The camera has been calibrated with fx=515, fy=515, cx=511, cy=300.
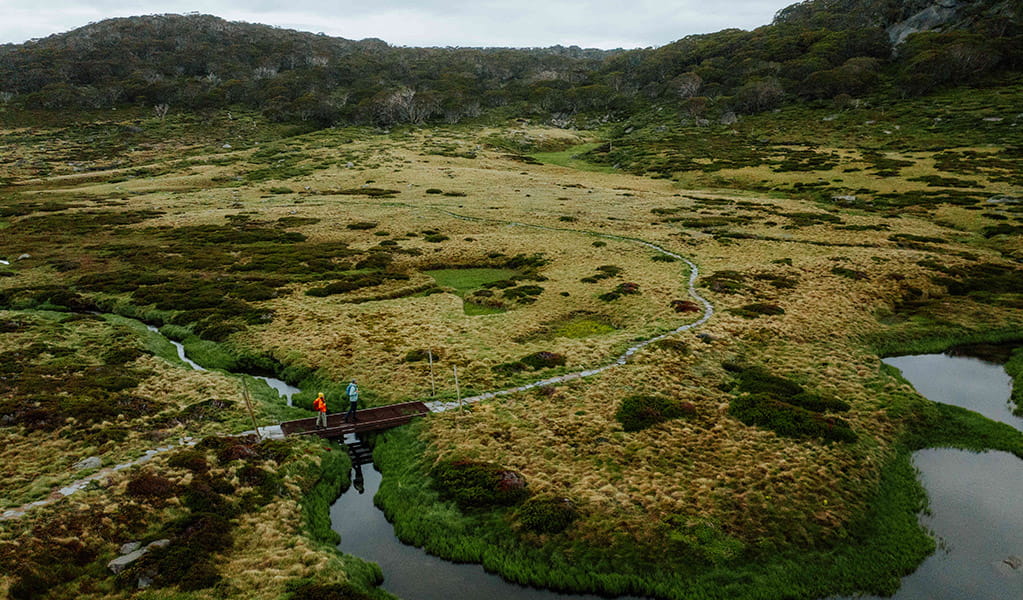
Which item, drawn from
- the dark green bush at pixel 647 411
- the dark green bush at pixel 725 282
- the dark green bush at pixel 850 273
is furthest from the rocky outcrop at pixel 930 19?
the dark green bush at pixel 647 411

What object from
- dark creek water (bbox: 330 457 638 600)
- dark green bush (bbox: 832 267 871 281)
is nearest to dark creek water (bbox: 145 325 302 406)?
dark creek water (bbox: 330 457 638 600)

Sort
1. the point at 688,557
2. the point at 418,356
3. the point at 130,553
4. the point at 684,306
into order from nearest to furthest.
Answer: the point at 130,553, the point at 688,557, the point at 418,356, the point at 684,306

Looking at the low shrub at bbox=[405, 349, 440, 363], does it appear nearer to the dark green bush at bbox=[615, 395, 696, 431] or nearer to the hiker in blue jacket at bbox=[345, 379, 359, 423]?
the hiker in blue jacket at bbox=[345, 379, 359, 423]

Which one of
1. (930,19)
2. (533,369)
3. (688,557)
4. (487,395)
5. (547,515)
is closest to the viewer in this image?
(688,557)

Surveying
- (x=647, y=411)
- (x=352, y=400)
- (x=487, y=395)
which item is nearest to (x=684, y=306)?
(x=647, y=411)

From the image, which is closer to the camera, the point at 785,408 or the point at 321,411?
the point at 321,411

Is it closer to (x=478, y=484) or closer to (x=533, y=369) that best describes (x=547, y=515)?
(x=478, y=484)

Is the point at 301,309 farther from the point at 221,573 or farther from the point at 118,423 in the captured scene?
the point at 221,573
